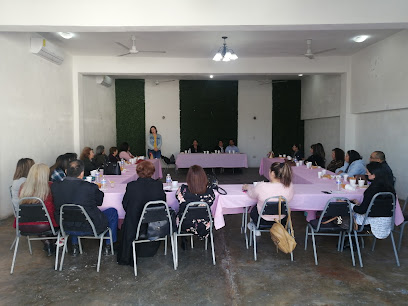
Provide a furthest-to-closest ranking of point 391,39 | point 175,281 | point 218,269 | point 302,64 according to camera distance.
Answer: point 302,64
point 391,39
point 218,269
point 175,281

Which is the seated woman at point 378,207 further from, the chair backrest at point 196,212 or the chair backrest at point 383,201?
the chair backrest at point 196,212

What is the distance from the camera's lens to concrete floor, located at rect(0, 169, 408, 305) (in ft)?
8.39

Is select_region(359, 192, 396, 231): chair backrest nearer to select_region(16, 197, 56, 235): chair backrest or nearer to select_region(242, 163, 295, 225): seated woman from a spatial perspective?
select_region(242, 163, 295, 225): seated woman

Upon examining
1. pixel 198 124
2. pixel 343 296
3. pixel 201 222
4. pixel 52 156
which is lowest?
pixel 343 296

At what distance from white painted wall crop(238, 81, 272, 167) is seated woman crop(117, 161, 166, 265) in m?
8.31

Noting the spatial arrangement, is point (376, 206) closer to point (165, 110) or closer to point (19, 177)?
point (19, 177)

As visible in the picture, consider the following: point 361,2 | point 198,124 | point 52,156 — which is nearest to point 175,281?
point 361,2

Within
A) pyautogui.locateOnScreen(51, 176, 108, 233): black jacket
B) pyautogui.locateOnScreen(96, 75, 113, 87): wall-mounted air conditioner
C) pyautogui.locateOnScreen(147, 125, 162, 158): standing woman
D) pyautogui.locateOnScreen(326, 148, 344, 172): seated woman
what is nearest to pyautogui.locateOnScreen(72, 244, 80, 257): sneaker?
pyautogui.locateOnScreen(51, 176, 108, 233): black jacket

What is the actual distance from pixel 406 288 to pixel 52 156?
18.3ft

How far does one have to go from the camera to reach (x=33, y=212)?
2928 millimetres

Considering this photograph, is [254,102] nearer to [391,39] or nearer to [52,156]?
[391,39]

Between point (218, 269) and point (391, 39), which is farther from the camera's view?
point (391, 39)

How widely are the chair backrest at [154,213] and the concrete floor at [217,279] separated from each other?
48 centimetres

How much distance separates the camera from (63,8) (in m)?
4.04
